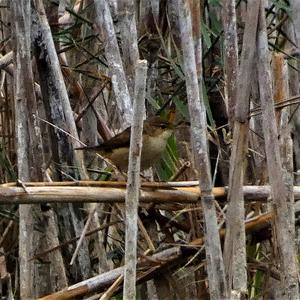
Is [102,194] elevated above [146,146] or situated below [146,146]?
below

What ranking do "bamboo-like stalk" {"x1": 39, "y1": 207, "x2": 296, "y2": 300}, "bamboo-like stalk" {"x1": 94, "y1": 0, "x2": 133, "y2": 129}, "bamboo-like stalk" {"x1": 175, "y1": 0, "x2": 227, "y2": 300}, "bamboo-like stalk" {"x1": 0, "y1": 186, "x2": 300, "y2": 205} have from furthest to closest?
Result: "bamboo-like stalk" {"x1": 94, "y1": 0, "x2": 133, "y2": 129} → "bamboo-like stalk" {"x1": 39, "y1": 207, "x2": 296, "y2": 300} → "bamboo-like stalk" {"x1": 175, "y1": 0, "x2": 227, "y2": 300} → "bamboo-like stalk" {"x1": 0, "y1": 186, "x2": 300, "y2": 205}

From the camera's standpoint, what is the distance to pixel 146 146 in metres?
2.86

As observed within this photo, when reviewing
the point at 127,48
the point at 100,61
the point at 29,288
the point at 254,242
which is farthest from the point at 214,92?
the point at 29,288

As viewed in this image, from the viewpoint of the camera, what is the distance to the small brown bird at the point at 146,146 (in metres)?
2.87

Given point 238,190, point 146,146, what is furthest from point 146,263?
point 146,146

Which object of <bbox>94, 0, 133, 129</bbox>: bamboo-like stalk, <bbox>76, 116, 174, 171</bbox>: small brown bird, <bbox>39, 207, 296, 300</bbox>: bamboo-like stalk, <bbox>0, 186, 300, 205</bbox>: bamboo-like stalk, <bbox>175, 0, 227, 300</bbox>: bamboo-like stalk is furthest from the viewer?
<bbox>76, 116, 174, 171</bbox>: small brown bird

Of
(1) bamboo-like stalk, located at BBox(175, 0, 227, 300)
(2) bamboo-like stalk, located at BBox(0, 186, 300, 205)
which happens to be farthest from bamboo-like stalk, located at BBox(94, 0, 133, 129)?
(1) bamboo-like stalk, located at BBox(175, 0, 227, 300)

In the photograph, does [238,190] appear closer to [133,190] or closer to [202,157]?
[202,157]

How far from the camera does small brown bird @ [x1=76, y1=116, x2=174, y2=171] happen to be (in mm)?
2871

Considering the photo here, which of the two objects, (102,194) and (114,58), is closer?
(102,194)

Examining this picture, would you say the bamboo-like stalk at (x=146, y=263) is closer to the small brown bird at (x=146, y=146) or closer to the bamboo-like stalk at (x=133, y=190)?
the bamboo-like stalk at (x=133, y=190)

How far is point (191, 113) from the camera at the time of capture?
6.64 ft

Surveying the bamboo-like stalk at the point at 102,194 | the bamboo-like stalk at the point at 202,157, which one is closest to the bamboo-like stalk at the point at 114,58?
the bamboo-like stalk at the point at 102,194

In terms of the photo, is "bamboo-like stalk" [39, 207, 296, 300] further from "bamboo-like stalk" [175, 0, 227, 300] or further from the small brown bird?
the small brown bird
